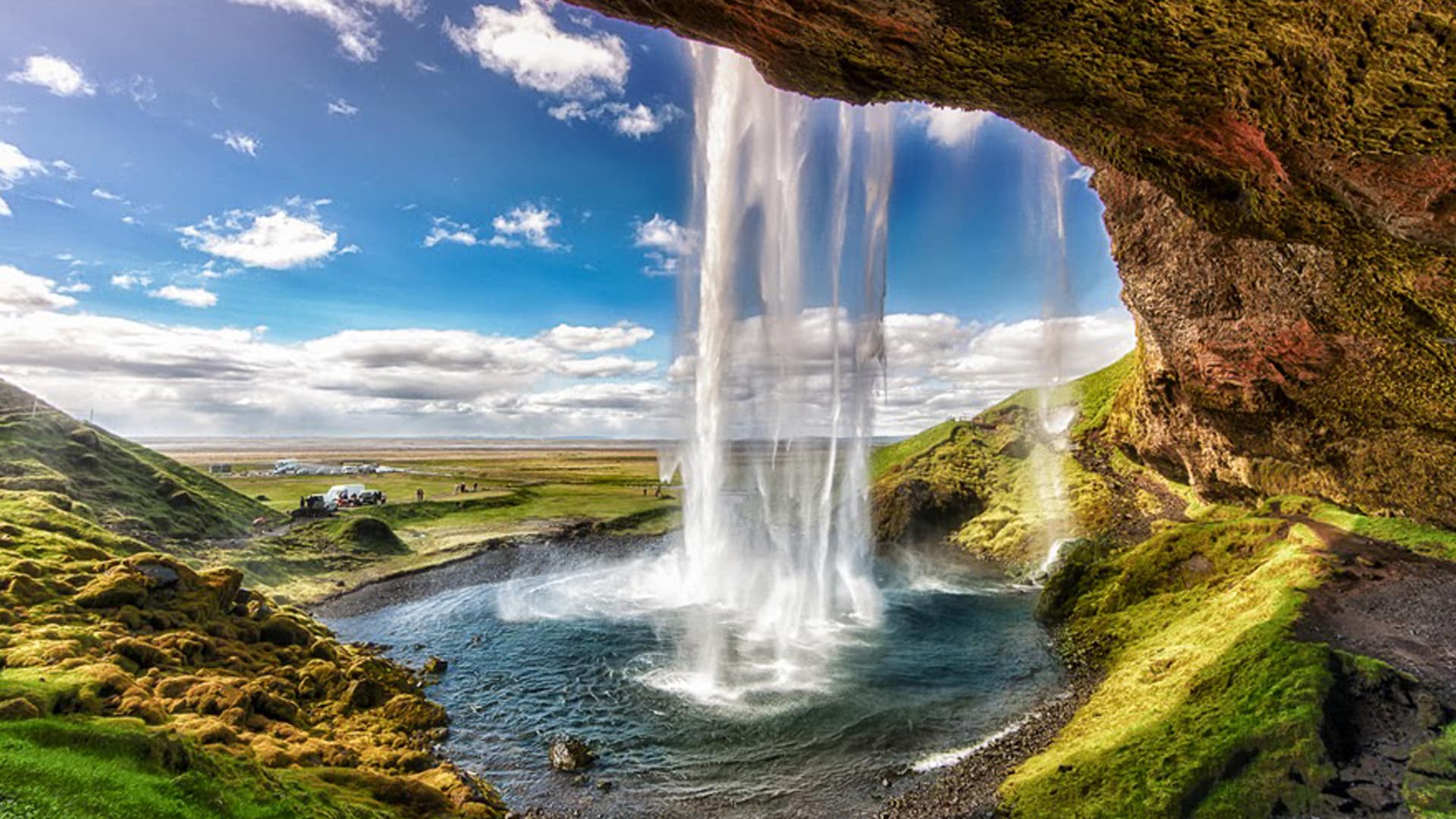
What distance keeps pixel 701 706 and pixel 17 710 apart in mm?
18439

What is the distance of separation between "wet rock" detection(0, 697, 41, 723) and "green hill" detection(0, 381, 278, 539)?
36275 millimetres

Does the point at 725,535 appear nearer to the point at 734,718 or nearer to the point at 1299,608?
the point at 734,718

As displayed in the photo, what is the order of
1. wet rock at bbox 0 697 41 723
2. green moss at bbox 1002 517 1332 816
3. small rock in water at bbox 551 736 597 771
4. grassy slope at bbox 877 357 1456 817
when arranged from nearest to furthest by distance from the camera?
wet rock at bbox 0 697 41 723 < grassy slope at bbox 877 357 1456 817 < green moss at bbox 1002 517 1332 816 < small rock in water at bbox 551 736 597 771

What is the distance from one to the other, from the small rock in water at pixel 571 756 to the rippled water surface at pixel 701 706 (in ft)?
1.37

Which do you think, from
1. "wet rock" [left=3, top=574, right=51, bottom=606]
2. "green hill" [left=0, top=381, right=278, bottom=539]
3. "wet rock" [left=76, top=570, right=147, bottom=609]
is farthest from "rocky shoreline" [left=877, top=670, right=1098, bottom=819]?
"green hill" [left=0, top=381, right=278, bottom=539]

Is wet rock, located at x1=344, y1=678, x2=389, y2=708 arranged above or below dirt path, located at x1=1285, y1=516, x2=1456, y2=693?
below

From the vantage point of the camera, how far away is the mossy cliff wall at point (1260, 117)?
252 inches

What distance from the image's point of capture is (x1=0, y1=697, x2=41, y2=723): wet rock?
11797mm

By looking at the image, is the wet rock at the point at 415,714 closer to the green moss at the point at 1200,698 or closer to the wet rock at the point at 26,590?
Answer: the wet rock at the point at 26,590

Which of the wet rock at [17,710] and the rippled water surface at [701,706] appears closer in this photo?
the wet rock at [17,710]

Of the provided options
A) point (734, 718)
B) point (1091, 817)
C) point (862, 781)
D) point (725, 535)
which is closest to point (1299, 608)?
point (1091, 817)

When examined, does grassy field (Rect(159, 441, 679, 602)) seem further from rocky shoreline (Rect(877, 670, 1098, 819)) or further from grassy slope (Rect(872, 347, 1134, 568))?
rocky shoreline (Rect(877, 670, 1098, 819))

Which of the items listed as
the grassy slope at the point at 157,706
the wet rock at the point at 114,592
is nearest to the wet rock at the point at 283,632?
the grassy slope at the point at 157,706

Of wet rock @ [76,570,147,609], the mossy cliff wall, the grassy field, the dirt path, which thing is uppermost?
the mossy cliff wall
